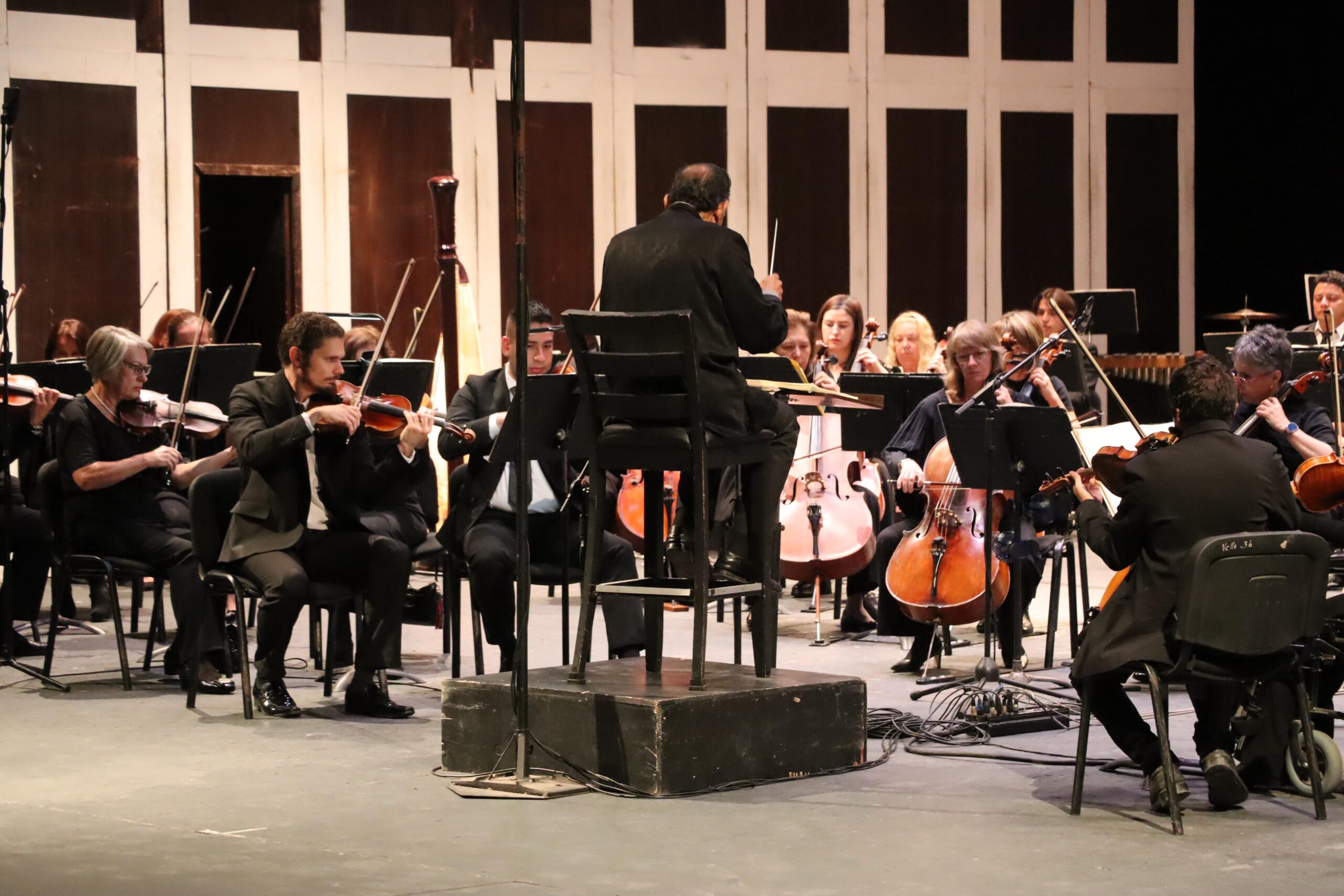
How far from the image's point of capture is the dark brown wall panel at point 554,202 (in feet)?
35.1

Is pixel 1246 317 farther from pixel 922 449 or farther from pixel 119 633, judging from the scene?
pixel 119 633

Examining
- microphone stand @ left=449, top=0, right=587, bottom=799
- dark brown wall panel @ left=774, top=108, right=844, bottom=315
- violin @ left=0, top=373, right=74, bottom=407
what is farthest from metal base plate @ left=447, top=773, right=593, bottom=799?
dark brown wall panel @ left=774, top=108, right=844, bottom=315

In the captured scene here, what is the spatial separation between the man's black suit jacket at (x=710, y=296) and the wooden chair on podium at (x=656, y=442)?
0.08m

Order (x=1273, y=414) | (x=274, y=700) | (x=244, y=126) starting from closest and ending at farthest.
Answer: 1. (x=1273, y=414)
2. (x=274, y=700)
3. (x=244, y=126)

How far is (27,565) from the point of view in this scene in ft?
21.0

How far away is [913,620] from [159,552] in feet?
8.06

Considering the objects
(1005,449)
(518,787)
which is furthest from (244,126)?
(518,787)

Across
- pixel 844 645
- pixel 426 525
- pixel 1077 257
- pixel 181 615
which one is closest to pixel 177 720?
pixel 181 615

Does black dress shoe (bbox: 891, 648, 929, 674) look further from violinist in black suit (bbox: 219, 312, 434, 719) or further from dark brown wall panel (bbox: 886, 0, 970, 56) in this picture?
dark brown wall panel (bbox: 886, 0, 970, 56)

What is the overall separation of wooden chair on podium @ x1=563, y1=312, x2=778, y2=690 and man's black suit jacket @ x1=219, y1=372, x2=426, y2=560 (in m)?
1.17

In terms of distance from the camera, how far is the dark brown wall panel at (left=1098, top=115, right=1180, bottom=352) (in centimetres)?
1155

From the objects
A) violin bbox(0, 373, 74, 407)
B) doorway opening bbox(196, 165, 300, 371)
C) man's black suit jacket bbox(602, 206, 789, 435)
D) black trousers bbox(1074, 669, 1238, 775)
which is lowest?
black trousers bbox(1074, 669, 1238, 775)

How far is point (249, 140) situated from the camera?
1013cm

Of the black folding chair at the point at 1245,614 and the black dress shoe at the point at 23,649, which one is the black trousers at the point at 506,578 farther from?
the black folding chair at the point at 1245,614
